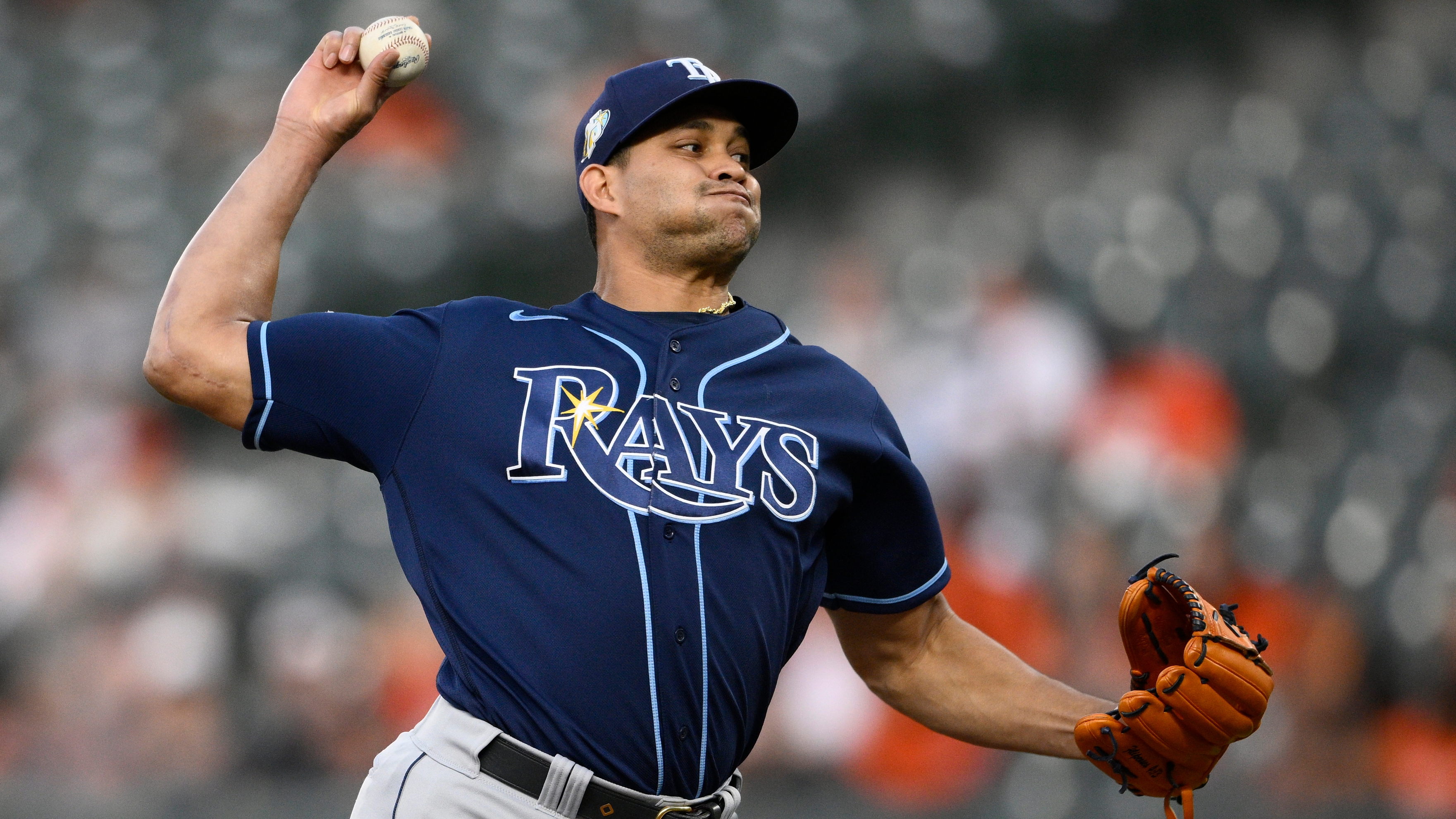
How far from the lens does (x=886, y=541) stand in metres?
1.99

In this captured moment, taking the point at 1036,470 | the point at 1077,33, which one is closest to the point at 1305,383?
the point at 1036,470

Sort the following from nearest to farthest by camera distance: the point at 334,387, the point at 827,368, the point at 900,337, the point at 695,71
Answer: the point at 334,387
the point at 827,368
the point at 695,71
the point at 900,337

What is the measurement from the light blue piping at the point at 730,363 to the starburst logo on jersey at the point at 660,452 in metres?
0.03

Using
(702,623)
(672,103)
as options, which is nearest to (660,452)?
(702,623)

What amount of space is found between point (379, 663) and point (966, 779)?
74.6 inches

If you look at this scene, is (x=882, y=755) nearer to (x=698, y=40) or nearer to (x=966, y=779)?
(x=966, y=779)

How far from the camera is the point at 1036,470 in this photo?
4598 mm

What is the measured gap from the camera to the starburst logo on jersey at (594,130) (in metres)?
2.13

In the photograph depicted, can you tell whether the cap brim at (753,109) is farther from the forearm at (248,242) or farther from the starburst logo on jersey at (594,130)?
the forearm at (248,242)

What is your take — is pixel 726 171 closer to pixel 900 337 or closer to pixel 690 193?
pixel 690 193


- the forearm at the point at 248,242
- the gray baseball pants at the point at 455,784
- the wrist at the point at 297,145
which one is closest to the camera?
the gray baseball pants at the point at 455,784

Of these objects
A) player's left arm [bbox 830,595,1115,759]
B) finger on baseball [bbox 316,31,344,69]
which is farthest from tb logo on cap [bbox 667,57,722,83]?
player's left arm [bbox 830,595,1115,759]

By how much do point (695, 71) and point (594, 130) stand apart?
0.20 m

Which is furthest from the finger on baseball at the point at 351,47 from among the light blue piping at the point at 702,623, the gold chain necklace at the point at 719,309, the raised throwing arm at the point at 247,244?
the light blue piping at the point at 702,623
